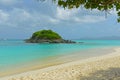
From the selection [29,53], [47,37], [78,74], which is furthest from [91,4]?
[47,37]

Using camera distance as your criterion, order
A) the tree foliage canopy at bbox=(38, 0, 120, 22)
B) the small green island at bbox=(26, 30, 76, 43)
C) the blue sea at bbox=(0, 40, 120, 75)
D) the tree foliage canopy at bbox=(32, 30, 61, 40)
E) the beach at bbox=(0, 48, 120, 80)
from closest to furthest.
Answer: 1. the tree foliage canopy at bbox=(38, 0, 120, 22)
2. the beach at bbox=(0, 48, 120, 80)
3. the blue sea at bbox=(0, 40, 120, 75)
4. the small green island at bbox=(26, 30, 76, 43)
5. the tree foliage canopy at bbox=(32, 30, 61, 40)

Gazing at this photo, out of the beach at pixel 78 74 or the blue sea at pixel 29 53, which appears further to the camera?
the blue sea at pixel 29 53

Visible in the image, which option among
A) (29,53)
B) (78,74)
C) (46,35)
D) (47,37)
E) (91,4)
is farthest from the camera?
(46,35)

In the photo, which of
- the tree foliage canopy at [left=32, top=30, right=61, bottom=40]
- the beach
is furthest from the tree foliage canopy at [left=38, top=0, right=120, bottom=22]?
the tree foliage canopy at [left=32, top=30, right=61, bottom=40]

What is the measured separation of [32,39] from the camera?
117375 millimetres

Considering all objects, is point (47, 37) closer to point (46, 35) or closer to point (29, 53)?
point (46, 35)

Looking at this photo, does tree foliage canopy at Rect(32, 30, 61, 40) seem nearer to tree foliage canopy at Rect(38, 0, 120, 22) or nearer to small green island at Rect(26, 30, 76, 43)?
small green island at Rect(26, 30, 76, 43)

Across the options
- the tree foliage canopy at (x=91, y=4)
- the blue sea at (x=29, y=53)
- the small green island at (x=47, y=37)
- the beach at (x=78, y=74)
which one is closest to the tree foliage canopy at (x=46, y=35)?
the small green island at (x=47, y=37)

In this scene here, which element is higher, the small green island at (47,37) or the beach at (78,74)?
the small green island at (47,37)

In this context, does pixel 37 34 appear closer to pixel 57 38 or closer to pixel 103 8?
pixel 57 38

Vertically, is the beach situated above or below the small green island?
below

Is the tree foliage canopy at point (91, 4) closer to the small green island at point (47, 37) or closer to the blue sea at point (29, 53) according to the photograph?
the blue sea at point (29, 53)

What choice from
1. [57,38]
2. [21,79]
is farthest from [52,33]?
[21,79]

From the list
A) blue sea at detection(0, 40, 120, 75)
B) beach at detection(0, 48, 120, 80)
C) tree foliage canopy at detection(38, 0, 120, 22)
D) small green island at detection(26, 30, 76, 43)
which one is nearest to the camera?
tree foliage canopy at detection(38, 0, 120, 22)
